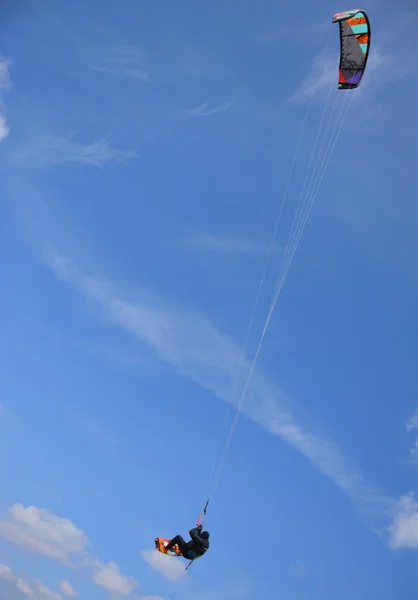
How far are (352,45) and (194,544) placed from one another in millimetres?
16253

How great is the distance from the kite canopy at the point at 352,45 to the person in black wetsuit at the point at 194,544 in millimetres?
14615

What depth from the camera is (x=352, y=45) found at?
1947 centimetres

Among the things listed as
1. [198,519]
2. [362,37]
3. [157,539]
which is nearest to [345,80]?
[362,37]

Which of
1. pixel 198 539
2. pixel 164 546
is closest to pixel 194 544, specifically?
pixel 198 539

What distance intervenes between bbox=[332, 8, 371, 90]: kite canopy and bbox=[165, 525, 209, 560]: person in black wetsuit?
14615mm

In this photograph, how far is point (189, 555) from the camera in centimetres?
1981

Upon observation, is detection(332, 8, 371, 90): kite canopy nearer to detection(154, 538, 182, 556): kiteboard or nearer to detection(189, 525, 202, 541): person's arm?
detection(189, 525, 202, 541): person's arm

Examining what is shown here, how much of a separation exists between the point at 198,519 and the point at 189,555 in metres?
1.19

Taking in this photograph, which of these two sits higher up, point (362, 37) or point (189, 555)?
point (362, 37)

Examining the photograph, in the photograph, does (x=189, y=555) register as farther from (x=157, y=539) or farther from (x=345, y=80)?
(x=345, y=80)

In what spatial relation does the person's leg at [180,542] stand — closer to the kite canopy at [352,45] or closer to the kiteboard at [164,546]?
the kiteboard at [164,546]

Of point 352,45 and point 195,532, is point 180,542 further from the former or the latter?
point 352,45

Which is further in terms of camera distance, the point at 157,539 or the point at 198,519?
the point at 157,539

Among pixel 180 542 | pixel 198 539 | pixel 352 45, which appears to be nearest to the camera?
pixel 198 539
